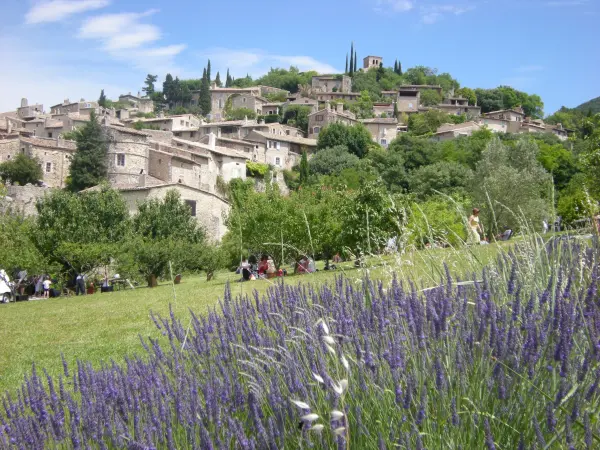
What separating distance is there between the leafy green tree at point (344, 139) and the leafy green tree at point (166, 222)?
1958 inches

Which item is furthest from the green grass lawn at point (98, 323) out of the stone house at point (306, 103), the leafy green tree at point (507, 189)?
the stone house at point (306, 103)

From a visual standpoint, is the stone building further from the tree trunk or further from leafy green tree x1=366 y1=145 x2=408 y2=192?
the tree trunk

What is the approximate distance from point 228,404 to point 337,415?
173cm

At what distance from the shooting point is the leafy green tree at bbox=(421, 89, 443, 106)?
433 ft

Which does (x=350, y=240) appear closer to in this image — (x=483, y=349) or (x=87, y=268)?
(x=87, y=268)

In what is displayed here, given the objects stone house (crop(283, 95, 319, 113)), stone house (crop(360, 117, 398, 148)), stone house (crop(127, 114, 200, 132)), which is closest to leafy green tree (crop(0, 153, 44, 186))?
stone house (crop(127, 114, 200, 132))

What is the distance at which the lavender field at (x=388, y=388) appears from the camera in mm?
2551

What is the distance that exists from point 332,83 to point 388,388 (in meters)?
145

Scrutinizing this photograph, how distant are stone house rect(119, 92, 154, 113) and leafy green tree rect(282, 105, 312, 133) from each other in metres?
46.0

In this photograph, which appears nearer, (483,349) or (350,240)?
(483,349)

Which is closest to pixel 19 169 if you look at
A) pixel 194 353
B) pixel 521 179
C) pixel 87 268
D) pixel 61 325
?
pixel 87 268

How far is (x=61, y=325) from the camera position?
45.4ft

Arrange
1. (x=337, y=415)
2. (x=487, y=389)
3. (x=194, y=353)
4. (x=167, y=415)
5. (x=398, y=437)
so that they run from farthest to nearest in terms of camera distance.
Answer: (x=194, y=353) < (x=167, y=415) < (x=487, y=389) < (x=398, y=437) < (x=337, y=415)

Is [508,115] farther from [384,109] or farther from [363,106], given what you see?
[363,106]
